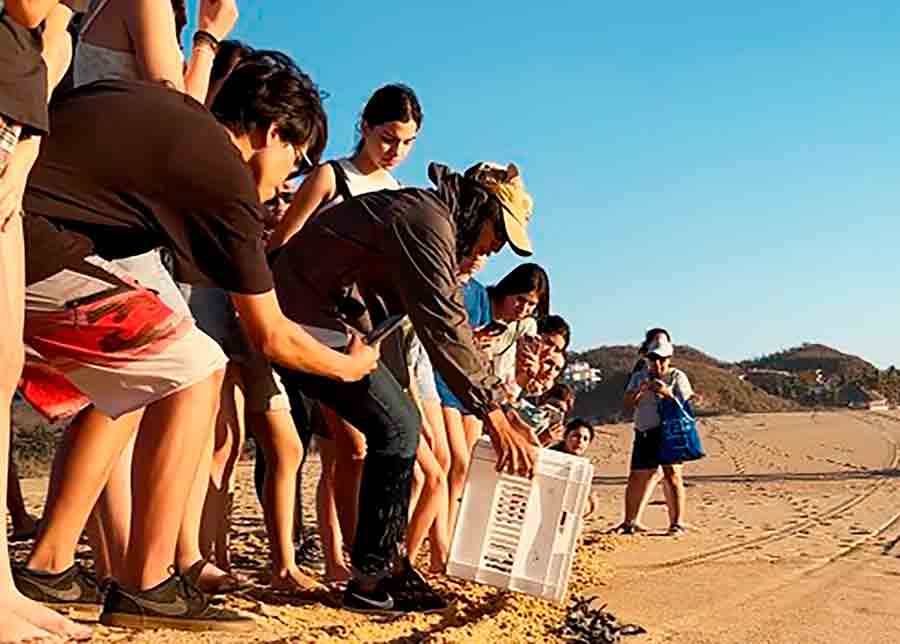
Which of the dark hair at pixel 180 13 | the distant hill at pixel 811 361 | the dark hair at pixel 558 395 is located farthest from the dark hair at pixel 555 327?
the distant hill at pixel 811 361

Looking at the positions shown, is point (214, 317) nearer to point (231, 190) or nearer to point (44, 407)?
point (44, 407)

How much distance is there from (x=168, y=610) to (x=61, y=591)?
0.38 m

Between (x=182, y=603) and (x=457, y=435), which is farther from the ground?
(x=457, y=435)

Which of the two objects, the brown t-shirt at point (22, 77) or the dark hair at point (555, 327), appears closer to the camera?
the brown t-shirt at point (22, 77)

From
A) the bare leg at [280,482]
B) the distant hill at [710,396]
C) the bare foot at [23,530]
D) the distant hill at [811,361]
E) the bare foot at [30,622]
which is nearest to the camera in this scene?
the bare foot at [30,622]

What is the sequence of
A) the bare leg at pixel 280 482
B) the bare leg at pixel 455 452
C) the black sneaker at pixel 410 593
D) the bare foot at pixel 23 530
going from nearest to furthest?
the black sneaker at pixel 410 593, the bare leg at pixel 280 482, the bare leg at pixel 455 452, the bare foot at pixel 23 530

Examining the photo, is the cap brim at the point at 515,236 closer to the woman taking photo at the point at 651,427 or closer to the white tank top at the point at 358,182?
the white tank top at the point at 358,182

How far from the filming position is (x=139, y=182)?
10.5 ft

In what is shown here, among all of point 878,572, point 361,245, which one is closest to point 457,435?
point 361,245

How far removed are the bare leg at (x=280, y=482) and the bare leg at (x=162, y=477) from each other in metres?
1.33

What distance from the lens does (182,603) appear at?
3479 millimetres

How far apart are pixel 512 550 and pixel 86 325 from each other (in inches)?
76.7

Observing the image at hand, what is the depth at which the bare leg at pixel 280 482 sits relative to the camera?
4867mm

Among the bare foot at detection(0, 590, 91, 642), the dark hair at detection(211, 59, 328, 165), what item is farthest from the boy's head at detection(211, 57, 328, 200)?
the bare foot at detection(0, 590, 91, 642)
